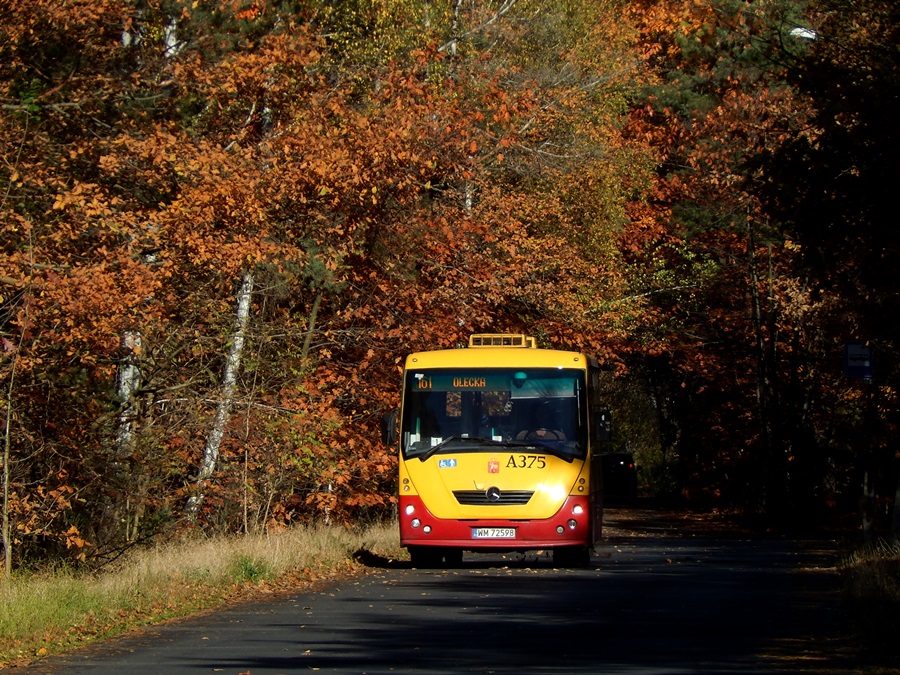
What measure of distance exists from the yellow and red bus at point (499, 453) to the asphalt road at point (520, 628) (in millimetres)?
585

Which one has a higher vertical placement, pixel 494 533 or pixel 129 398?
pixel 129 398

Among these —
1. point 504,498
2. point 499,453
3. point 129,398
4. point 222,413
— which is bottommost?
point 504,498

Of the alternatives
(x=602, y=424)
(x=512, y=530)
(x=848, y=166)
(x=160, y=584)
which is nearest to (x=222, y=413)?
(x=512, y=530)

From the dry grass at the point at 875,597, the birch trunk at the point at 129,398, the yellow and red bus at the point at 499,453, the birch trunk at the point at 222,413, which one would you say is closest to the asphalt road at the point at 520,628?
Answer: the dry grass at the point at 875,597

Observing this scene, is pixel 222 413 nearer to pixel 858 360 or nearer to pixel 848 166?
pixel 858 360

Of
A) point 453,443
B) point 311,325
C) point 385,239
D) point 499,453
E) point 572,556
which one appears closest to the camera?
point 499,453

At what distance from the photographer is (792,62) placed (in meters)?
19.2

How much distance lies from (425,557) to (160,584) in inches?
250

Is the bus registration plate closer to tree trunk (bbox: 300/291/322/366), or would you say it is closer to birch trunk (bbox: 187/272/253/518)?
birch trunk (bbox: 187/272/253/518)

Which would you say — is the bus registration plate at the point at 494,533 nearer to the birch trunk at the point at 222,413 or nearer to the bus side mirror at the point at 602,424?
the bus side mirror at the point at 602,424

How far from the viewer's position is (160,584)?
1767 centimetres

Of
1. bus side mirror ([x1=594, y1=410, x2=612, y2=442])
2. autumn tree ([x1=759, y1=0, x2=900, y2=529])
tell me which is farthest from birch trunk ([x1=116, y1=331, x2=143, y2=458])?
autumn tree ([x1=759, y1=0, x2=900, y2=529])

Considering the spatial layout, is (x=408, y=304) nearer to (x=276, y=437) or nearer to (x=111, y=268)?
(x=276, y=437)

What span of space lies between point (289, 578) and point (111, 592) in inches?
169
